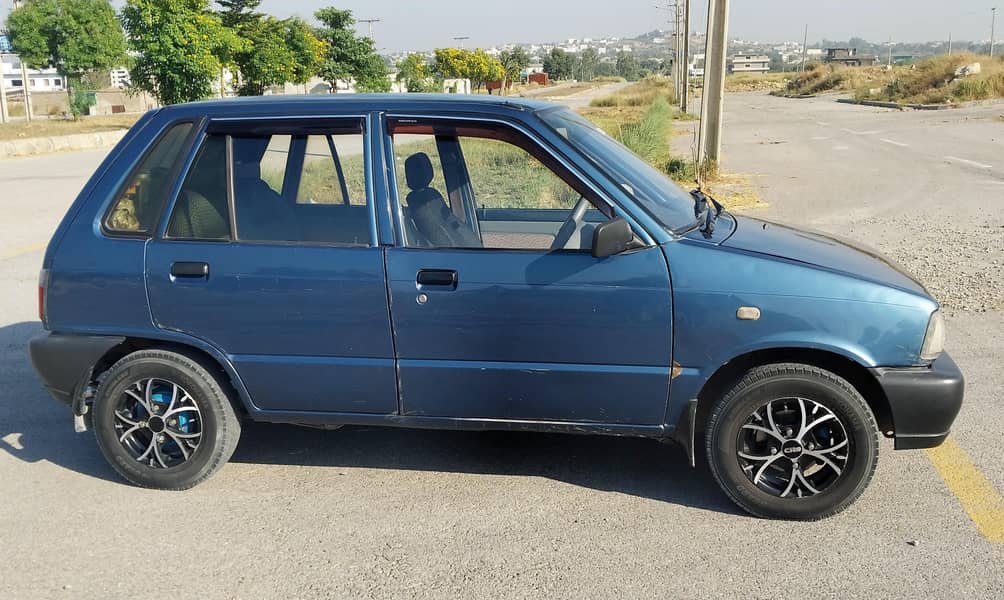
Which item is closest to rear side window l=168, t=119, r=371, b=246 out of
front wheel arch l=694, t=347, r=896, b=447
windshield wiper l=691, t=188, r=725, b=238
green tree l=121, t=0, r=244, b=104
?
windshield wiper l=691, t=188, r=725, b=238

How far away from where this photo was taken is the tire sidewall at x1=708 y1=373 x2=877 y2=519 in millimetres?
3918

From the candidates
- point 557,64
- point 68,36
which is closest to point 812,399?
point 68,36

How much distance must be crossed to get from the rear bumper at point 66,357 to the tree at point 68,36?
44.7m

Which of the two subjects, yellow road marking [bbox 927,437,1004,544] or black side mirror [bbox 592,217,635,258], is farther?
yellow road marking [bbox 927,437,1004,544]

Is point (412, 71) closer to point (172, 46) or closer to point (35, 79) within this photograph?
point (172, 46)

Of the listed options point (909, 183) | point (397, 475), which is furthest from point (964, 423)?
point (909, 183)

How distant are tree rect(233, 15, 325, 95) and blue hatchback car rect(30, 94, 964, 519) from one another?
146 ft

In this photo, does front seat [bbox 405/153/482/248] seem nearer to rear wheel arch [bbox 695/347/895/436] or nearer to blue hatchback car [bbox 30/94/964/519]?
blue hatchback car [bbox 30/94/964/519]

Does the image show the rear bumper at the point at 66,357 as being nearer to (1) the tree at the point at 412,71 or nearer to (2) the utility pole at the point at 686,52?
(2) the utility pole at the point at 686,52

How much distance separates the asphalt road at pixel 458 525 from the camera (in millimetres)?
3629

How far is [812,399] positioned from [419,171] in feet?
7.13

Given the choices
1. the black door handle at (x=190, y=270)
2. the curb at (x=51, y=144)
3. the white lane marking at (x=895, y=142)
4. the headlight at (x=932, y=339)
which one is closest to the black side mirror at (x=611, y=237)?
the headlight at (x=932, y=339)

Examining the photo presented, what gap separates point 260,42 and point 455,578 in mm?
49940

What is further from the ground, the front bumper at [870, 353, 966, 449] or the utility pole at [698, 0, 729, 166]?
the utility pole at [698, 0, 729, 166]
